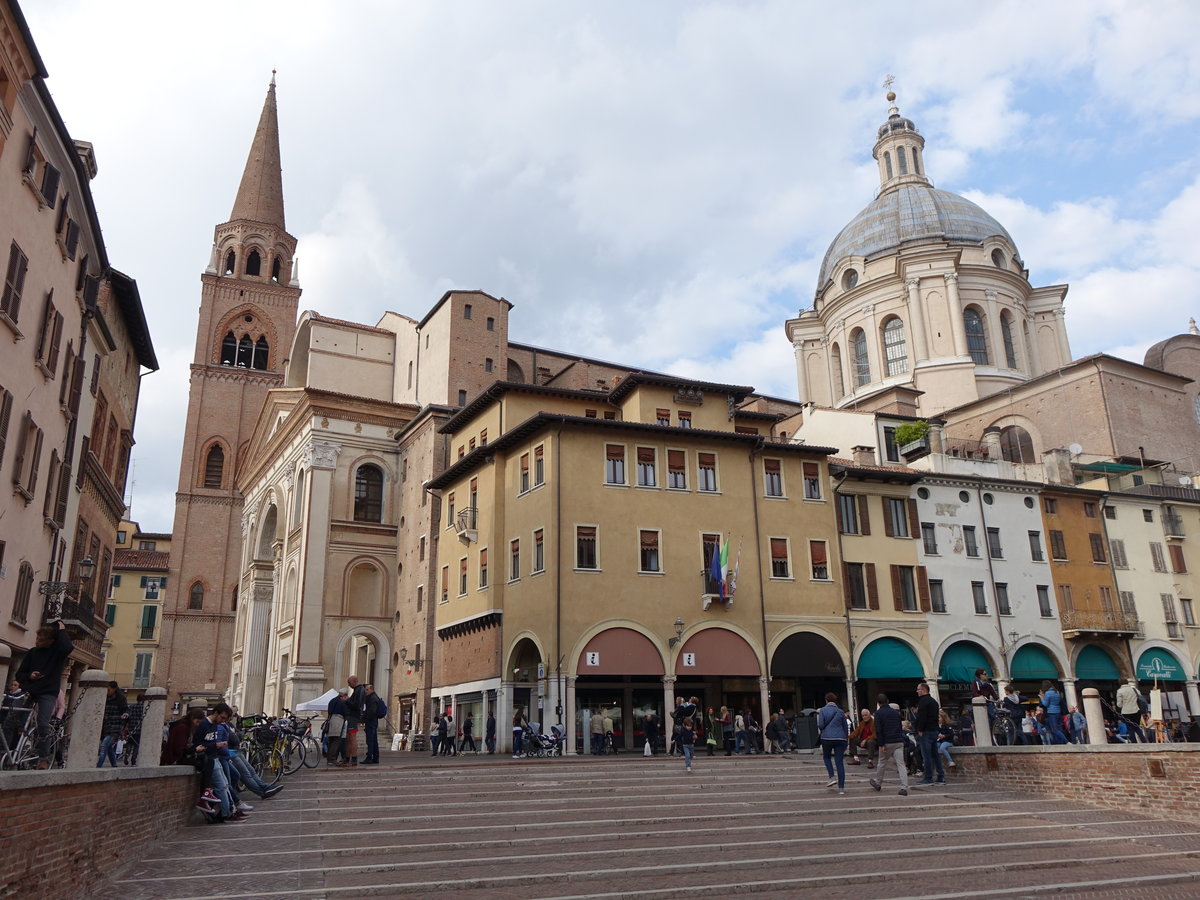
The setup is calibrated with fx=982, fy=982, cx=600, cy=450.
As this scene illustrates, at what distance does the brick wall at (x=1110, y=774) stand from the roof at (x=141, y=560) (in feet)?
183

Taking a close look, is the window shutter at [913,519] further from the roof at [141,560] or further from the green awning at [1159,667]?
the roof at [141,560]

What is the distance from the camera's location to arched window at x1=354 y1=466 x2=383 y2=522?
141ft

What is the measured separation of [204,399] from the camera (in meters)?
60.3

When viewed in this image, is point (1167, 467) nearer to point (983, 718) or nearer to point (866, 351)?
point (866, 351)

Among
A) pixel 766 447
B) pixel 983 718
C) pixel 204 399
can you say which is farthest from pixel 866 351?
pixel 983 718

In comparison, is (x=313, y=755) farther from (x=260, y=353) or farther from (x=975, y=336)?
(x=975, y=336)

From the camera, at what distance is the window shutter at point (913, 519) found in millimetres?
35219

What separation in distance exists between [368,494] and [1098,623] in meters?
30.0

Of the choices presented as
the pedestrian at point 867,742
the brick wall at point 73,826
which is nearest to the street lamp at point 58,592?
the brick wall at point 73,826

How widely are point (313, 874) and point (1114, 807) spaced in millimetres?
12398

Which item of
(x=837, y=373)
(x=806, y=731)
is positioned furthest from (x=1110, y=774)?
(x=837, y=373)

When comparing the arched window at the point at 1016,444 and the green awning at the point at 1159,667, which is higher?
the arched window at the point at 1016,444

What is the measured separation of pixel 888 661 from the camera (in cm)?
3325

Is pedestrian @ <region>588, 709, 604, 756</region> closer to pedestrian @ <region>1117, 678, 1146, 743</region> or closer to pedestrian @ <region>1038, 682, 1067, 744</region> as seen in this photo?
pedestrian @ <region>1038, 682, 1067, 744</region>
